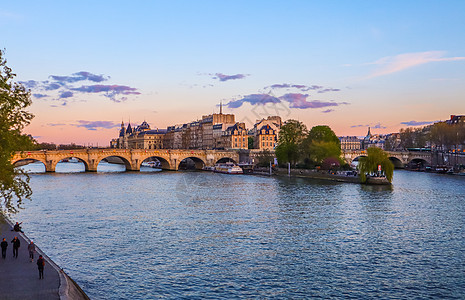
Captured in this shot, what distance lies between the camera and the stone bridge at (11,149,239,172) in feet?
322

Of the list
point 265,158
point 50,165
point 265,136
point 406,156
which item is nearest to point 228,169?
point 265,158

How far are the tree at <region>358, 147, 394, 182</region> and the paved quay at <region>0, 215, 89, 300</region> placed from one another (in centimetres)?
5865

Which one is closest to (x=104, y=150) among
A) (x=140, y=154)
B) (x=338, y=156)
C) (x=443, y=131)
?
(x=140, y=154)

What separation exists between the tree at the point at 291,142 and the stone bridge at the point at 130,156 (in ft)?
78.2

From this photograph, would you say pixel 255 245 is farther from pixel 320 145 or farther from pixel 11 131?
pixel 320 145

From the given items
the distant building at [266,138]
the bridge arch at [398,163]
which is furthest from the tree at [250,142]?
the bridge arch at [398,163]

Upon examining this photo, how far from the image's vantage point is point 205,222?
128 ft

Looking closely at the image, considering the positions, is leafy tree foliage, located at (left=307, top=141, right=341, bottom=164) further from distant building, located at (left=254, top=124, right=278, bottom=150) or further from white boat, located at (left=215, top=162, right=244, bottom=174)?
distant building, located at (left=254, top=124, right=278, bottom=150)

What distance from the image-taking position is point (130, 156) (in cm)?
11181

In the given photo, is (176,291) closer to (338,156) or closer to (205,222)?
(205,222)

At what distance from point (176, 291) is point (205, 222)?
17046mm

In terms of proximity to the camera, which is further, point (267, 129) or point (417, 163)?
point (267, 129)

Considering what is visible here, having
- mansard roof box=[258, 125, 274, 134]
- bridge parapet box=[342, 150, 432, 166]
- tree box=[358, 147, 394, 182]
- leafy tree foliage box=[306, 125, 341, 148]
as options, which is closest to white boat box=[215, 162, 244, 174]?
leafy tree foliage box=[306, 125, 341, 148]

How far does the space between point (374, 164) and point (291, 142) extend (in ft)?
114
